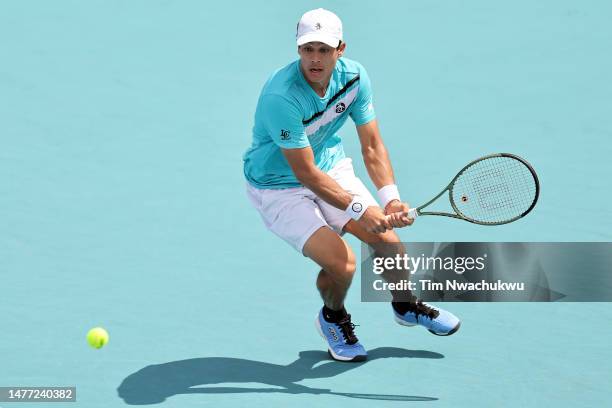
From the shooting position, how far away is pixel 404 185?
965cm

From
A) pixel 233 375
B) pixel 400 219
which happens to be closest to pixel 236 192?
pixel 233 375

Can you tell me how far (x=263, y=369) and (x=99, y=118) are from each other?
162 inches

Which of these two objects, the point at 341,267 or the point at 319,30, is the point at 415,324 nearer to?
the point at 341,267

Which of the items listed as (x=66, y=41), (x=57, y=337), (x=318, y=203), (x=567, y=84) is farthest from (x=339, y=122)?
(x=66, y=41)

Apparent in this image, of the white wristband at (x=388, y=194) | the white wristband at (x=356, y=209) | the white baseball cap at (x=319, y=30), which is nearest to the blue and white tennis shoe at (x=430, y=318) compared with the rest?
the white wristband at (x=388, y=194)

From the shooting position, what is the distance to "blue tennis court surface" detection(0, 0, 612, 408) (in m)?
7.02

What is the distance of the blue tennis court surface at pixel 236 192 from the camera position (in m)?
7.02

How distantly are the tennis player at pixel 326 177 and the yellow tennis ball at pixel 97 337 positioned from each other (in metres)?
1.15

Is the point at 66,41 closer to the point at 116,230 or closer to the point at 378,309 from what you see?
the point at 116,230

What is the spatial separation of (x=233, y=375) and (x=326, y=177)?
1204 millimetres

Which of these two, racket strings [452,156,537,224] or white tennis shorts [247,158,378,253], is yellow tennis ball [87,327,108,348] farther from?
racket strings [452,156,537,224]

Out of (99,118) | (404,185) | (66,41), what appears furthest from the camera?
(66,41)

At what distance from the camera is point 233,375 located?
7023mm

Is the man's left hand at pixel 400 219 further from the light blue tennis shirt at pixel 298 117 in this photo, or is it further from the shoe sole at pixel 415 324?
the shoe sole at pixel 415 324
